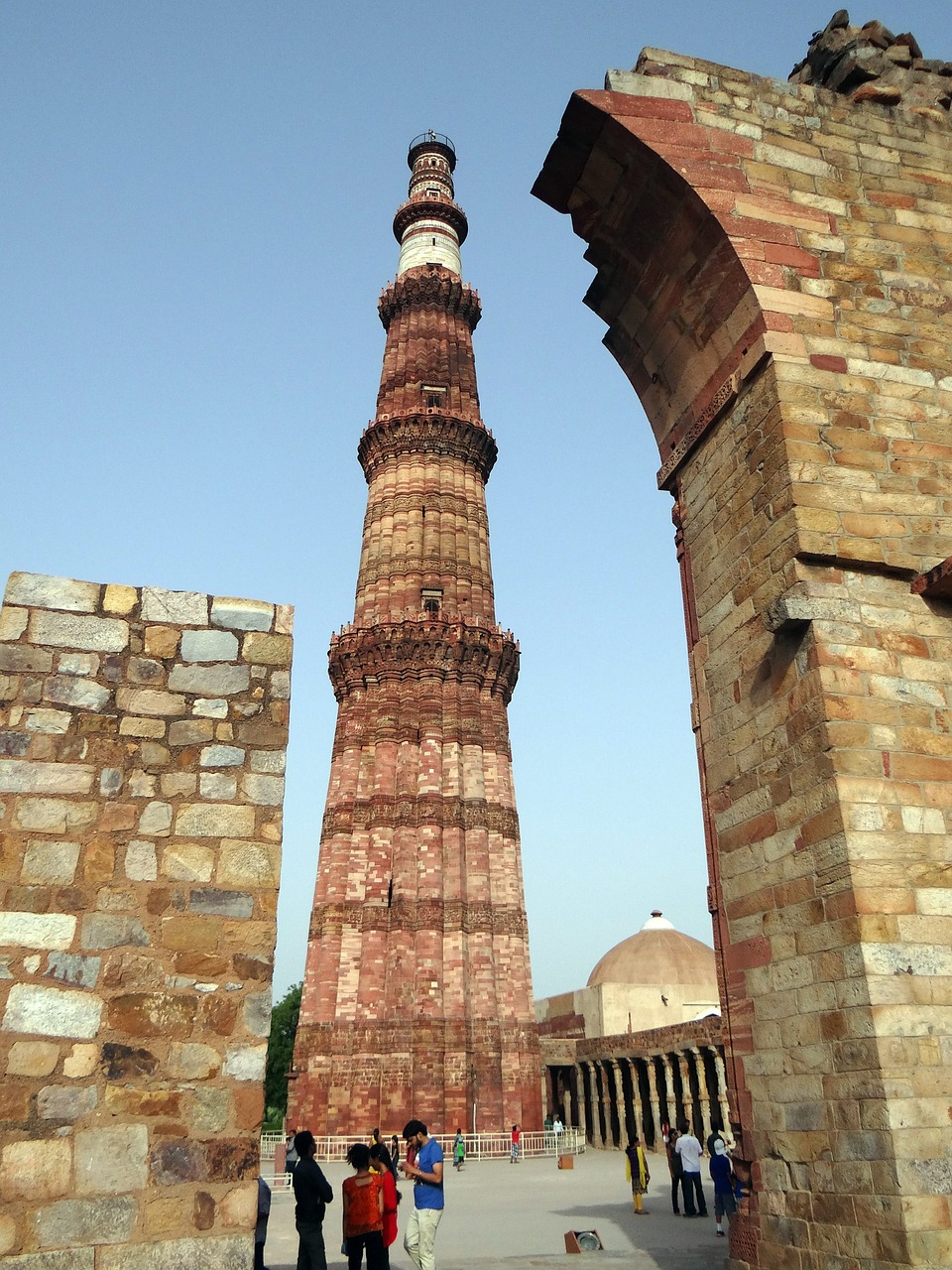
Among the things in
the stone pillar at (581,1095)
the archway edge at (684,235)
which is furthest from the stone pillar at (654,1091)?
the archway edge at (684,235)

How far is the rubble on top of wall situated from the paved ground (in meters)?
8.39

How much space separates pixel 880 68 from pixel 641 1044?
65.9ft

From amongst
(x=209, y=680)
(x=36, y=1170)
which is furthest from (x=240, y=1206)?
(x=209, y=680)

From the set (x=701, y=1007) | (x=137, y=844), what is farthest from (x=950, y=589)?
(x=701, y=1007)

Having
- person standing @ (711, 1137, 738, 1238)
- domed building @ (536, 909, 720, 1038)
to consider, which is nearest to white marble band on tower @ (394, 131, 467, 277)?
domed building @ (536, 909, 720, 1038)

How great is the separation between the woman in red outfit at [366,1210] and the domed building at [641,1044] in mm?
13682

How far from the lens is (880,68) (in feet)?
21.6

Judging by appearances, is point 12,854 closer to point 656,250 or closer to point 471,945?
point 656,250

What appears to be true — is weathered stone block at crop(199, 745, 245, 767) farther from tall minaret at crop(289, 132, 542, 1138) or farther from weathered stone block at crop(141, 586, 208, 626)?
tall minaret at crop(289, 132, 542, 1138)

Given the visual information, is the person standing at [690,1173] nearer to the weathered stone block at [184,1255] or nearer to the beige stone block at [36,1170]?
the weathered stone block at [184,1255]

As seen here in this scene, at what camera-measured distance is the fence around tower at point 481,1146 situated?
1867 cm

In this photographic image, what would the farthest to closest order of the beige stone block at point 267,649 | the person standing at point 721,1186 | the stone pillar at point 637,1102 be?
the stone pillar at point 637,1102 < the person standing at point 721,1186 < the beige stone block at point 267,649

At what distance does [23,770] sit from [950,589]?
460 cm

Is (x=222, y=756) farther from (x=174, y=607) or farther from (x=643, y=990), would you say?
(x=643, y=990)
